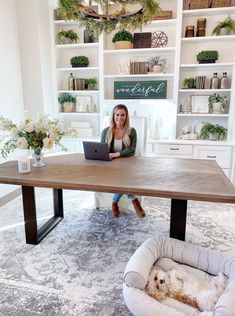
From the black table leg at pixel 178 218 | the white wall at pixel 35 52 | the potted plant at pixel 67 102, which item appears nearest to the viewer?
the black table leg at pixel 178 218

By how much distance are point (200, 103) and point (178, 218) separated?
2.27m

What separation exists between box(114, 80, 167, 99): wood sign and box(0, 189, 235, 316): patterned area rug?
1.54 m

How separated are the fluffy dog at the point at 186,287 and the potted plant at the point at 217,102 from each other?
8.37 ft

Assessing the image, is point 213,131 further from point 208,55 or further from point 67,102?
point 67,102

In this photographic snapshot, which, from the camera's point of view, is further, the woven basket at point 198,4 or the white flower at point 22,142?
the woven basket at point 198,4

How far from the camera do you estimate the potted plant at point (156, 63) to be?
3.57 meters

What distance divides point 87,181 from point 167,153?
2.11 m

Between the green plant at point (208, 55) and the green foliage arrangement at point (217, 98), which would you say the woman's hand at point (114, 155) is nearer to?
the green foliage arrangement at point (217, 98)

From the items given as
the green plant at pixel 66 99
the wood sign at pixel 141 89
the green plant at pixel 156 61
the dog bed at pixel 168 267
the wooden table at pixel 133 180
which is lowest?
the dog bed at pixel 168 267

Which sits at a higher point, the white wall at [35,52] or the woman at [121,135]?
the white wall at [35,52]

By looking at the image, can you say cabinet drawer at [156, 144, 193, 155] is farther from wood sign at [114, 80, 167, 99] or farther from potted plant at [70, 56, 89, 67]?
potted plant at [70, 56, 89, 67]

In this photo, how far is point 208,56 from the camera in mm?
3336

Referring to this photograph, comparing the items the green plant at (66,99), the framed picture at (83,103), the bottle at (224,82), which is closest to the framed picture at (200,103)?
the bottle at (224,82)

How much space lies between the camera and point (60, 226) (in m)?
2.54
